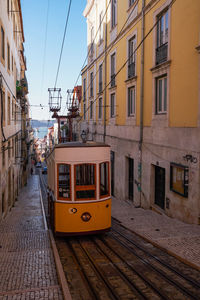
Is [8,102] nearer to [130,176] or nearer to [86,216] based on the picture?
[130,176]

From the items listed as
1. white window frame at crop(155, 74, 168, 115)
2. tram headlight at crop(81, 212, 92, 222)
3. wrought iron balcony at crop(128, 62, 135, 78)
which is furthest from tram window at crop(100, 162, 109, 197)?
wrought iron balcony at crop(128, 62, 135, 78)

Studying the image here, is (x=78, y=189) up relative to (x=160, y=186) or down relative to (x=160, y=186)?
up

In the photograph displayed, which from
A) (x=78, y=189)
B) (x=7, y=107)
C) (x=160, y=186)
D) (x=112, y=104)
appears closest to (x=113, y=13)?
(x=112, y=104)

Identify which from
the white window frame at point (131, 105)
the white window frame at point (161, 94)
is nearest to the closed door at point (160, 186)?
the white window frame at point (161, 94)

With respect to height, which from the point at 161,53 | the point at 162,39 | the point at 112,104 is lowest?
the point at 112,104

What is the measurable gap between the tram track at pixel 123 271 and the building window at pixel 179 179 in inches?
105

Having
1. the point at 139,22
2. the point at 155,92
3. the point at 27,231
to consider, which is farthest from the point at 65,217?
the point at 139,22

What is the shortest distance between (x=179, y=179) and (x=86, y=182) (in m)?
3.85

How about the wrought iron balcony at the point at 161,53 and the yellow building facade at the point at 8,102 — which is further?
the yellow building facade at the point at 8,102

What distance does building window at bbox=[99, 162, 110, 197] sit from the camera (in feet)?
27.1

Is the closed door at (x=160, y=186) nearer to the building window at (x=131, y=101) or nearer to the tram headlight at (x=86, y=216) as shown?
the building window at (x=131, y=101)

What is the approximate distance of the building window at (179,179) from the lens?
986 centimetres

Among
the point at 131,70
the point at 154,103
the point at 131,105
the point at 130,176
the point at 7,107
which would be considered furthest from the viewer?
the point at 7,107

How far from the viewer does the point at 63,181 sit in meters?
8.07
